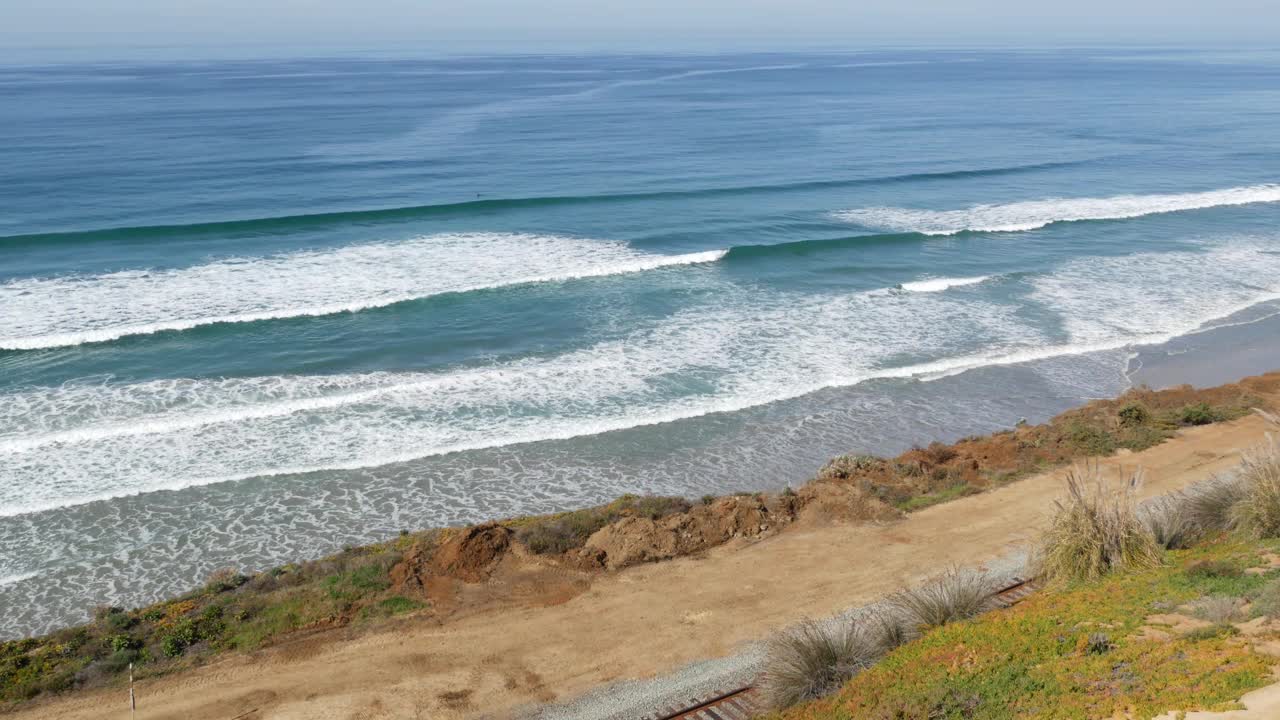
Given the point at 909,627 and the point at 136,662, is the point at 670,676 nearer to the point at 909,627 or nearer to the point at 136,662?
the point at 909,627

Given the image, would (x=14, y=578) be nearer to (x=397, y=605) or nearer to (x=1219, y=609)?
(x=397, y=605)

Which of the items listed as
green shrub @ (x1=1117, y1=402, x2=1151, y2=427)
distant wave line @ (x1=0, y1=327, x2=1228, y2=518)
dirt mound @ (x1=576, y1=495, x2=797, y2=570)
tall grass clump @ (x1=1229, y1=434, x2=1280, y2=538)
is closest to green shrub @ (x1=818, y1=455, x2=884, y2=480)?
dirt mound @ (x1=576, y1=495, x2=797, y2=570)

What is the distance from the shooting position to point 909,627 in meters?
12.7

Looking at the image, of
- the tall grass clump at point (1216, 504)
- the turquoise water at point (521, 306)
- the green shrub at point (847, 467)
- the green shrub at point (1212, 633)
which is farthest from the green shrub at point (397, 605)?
the tall grass clump at point (1216, 504)

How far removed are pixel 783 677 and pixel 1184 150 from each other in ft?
209

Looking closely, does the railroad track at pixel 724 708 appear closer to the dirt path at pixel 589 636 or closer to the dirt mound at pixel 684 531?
the dirt path at pixel 589 636

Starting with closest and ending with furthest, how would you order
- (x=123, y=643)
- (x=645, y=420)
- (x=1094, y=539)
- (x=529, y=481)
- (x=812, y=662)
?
(x=812, y=662), (x=1094, y=539), (x=123, y=643), (x=529, y=481), (x=645, y=420)

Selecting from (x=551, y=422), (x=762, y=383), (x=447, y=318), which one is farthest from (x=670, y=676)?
(x=447, y=318)

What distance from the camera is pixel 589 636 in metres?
14.2

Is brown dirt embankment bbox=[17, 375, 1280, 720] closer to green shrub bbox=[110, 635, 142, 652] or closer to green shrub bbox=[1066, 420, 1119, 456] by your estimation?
Result: green shrub bbox=[1066, 420, 1119, 456]

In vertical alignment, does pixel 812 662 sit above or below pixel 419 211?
below

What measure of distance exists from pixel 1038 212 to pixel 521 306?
27110 mm

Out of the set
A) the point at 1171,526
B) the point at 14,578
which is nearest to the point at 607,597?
the point at 1171,526

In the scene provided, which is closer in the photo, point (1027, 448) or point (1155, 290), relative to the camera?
point (1027, 448)
